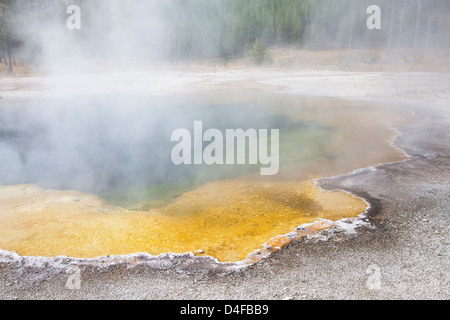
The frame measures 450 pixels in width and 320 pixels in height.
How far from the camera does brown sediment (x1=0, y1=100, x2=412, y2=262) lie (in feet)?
10.4

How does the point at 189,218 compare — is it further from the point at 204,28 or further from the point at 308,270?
the point at 204,28

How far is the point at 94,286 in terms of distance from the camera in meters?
2.59

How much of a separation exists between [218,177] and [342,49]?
33.8m

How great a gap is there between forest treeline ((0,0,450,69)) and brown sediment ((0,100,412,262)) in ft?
65.5

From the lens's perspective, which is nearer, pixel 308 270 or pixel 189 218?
pixel 308 270

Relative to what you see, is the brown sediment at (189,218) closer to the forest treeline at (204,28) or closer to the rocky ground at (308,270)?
the rocky ground at (308,270)

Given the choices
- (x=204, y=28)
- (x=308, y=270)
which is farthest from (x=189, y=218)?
(x=204, y=28)

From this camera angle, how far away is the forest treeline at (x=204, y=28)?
2094cm

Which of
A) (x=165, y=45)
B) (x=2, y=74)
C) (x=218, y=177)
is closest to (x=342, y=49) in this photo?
(x=165, y=45)

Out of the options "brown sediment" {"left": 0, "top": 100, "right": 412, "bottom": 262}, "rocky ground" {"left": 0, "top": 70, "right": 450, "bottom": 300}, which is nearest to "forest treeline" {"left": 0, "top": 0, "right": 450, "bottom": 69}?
"brown sediment" {"left": 0, "top": 100, "right": 412, "bottom": 262}

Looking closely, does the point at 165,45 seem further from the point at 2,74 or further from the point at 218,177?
the point at 218,177

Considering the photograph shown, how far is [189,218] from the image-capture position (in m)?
3.84

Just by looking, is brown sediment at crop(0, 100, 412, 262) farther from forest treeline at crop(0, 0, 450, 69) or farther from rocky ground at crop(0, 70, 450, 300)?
forest treeline at crop(0, 0, 450, 69)

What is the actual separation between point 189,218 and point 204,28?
36528mm
